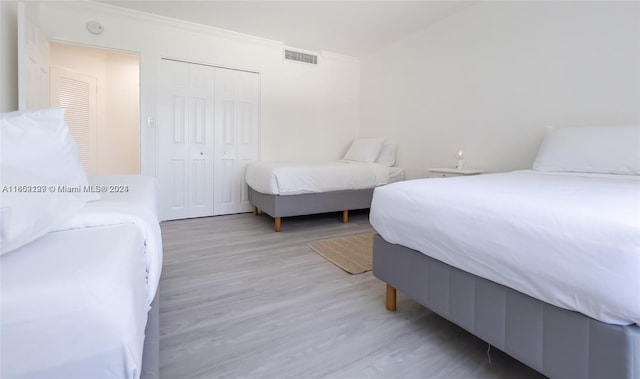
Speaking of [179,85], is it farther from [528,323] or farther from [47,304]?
[528,323]

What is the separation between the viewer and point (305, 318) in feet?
5.35

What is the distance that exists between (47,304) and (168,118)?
366 cm

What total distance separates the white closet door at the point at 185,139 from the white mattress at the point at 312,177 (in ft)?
2.03

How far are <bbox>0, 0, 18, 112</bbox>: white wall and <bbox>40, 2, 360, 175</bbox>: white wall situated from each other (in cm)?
54

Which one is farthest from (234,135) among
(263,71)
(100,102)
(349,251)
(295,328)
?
(295,328)

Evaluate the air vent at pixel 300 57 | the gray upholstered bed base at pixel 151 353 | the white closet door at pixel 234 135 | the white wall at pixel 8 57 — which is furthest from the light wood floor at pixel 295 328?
the air vent at pixel 300 57

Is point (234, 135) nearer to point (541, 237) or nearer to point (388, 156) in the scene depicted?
point (388, 156)

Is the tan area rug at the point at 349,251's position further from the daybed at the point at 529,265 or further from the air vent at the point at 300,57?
the air vent at the point at 300,57

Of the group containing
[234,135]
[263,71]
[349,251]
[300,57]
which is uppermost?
[300,57]

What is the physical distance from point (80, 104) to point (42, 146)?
4.72 meters

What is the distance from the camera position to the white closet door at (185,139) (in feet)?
12.2

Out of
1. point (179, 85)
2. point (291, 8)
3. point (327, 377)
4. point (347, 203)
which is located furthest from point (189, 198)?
point (327, 377)

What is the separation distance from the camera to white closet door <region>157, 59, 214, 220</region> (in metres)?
3.73

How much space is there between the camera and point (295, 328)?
5.06 ft
